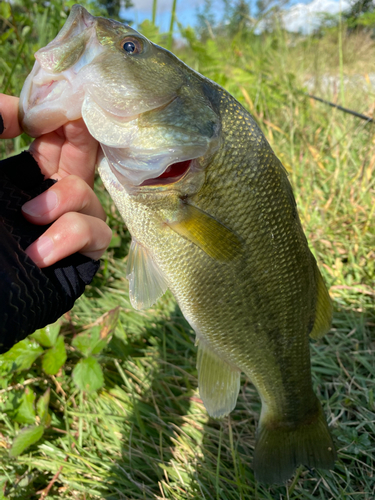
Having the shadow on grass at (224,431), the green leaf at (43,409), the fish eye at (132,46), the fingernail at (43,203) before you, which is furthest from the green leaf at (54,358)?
the fish eye at (132,46)

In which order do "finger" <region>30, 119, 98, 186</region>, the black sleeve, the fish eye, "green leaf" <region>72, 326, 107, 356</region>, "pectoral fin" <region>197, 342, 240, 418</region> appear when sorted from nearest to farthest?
1. the black sleeve
2. the fish eye
3. "finger" <region>30, 119, 98, 186</region>
4. "pectoral fin" <region>197, 342, 240, 418</region>
5. "green leaf" <region>72, 326, 107, 356</region>

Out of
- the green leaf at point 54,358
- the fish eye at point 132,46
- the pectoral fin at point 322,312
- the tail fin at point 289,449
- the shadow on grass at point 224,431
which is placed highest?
the fish eye at point 132,46

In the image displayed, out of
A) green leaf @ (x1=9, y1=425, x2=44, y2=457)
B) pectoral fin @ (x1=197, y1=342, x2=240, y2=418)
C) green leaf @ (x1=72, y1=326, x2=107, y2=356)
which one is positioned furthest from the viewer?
green leaf @ (x1=72, y1=326, x2=107, y2=356)

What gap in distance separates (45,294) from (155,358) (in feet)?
4.13

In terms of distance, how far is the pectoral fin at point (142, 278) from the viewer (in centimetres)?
141

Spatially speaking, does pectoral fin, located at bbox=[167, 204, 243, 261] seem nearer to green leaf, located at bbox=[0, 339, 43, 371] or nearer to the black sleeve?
the black sleeve

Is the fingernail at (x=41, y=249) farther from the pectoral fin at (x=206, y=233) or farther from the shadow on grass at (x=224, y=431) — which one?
the shadow on grass at (x=224, y=431)

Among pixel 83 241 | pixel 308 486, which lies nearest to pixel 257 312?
pixel 83 241

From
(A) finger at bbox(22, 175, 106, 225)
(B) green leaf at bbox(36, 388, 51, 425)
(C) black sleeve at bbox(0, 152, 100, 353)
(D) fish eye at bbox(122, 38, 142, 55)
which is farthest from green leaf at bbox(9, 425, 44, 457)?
(D) fish eye at bbox(122, 38, 142, 55)

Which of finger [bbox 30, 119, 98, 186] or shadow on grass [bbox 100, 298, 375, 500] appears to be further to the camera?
shadow on grass [bbox 100, 298, 375, 500]

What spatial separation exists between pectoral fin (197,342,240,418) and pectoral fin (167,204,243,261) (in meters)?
0.48

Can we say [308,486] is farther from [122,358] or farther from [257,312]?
[122,358]

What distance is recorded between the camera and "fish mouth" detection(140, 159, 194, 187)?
4.08 feet

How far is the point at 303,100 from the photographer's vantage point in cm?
392
